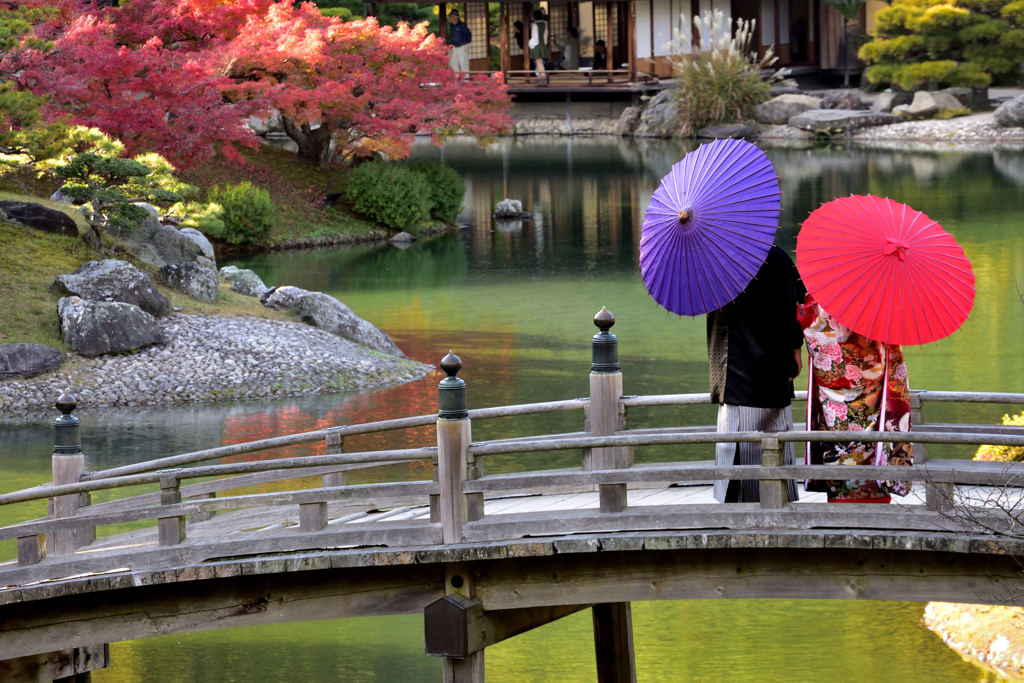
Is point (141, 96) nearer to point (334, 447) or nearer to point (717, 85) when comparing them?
point (334, 447)

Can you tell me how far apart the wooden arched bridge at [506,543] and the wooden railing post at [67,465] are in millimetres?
15

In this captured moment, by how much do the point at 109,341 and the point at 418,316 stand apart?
5109 mm

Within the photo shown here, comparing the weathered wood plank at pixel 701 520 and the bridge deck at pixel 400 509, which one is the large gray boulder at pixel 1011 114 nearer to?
the bridge deck at pixel 400 509

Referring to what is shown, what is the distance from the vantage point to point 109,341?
47.7 feet

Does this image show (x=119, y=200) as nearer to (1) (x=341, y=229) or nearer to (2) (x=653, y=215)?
(1) (x=341, y=229)

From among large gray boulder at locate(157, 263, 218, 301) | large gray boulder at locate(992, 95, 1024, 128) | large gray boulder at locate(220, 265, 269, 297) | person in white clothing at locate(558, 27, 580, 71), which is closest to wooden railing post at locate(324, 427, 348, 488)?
large gray boulder at locate(157, 263, 218, 301)

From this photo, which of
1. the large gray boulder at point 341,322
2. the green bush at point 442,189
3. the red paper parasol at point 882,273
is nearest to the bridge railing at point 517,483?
the red paper parasol at point 882,273

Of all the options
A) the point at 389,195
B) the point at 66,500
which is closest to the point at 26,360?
the point at 66,500

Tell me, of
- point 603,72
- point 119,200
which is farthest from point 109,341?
point 603,72

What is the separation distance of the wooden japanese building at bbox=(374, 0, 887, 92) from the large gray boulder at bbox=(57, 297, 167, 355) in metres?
31.5

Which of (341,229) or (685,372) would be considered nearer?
(685,372)

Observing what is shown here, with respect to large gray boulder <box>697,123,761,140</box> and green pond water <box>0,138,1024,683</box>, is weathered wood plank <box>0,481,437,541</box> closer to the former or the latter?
green pond water <box>0,138,1024,683</box>

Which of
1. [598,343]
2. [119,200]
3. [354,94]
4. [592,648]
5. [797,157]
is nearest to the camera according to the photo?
[598,343]

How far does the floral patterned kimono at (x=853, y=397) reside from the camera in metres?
5.51
